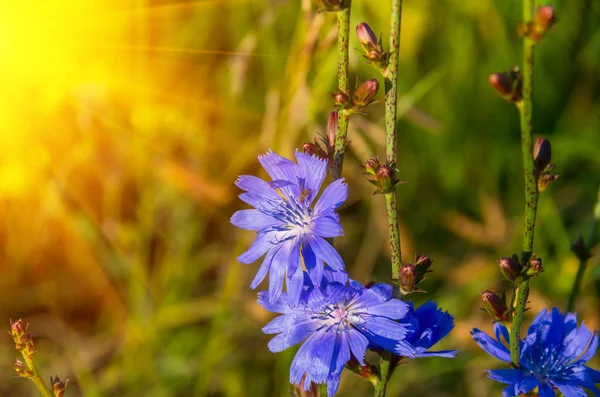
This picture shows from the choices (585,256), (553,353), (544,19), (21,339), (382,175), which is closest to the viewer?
(544,19)

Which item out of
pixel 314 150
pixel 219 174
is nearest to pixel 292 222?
pixel 314 150

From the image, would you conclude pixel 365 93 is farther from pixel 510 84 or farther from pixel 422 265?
pixel 422 265

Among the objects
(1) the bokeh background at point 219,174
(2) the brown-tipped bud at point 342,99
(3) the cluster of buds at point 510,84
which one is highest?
(3) the cluster of buds at point 510,84

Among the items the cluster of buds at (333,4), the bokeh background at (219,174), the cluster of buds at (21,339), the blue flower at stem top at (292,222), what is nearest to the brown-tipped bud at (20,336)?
the cluster of buds at (21,339)

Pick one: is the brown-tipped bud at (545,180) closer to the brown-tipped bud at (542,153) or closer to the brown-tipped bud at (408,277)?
the brown-tipped bud at (542,153)

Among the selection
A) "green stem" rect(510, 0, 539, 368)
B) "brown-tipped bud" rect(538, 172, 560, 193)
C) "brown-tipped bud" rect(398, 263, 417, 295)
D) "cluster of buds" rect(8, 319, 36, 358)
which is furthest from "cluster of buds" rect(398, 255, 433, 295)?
"cluster of buds" rect(8, 319, 36, 358)

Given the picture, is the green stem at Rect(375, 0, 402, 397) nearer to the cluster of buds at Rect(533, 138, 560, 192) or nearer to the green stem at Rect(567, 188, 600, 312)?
the cluster of buds at Rect(533, 138, 560, 192)
